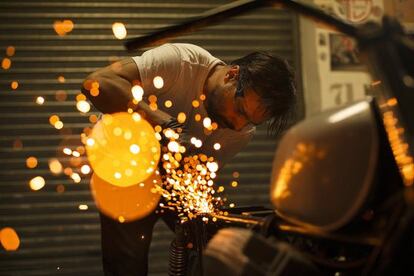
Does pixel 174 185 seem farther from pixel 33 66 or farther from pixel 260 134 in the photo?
pixel 33 66

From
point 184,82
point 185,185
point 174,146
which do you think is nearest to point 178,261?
point 185,185

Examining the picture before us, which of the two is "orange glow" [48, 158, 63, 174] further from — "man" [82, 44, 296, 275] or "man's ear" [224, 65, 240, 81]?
"man's ear" [224, 65, 240, 81]

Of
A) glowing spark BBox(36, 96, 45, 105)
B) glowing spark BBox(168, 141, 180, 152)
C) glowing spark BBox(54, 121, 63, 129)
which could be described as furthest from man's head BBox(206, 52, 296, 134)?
glowing spark BBox(36, 96, 45, 105)

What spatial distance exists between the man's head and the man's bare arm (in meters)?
0.47

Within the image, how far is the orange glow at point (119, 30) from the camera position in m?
5.51

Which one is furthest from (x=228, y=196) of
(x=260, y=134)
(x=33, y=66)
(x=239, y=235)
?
(x=239, y=235)

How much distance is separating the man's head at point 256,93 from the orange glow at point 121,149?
59cm

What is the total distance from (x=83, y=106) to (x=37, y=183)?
38.0 inches

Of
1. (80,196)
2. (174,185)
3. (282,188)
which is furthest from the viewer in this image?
(80,196)

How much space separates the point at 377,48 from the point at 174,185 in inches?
68.1

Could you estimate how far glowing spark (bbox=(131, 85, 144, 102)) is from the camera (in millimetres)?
2974

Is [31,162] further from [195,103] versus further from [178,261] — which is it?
[178,261]

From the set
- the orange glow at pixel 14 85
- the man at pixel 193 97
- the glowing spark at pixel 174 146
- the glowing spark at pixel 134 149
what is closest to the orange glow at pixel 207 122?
the man at pixel 193 97

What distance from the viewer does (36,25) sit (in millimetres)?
5410
